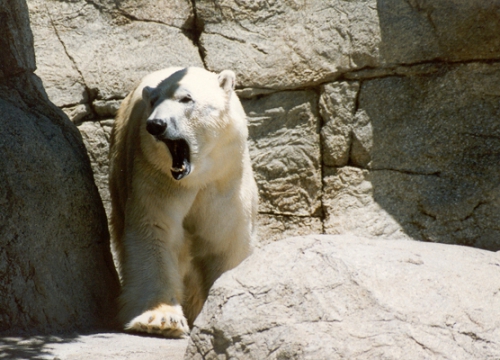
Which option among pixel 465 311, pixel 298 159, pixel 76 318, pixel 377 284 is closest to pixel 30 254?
pixel 76 318

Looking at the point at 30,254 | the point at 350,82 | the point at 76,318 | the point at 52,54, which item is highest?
the point at 52,54

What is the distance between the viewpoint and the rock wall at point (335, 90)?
6.09m

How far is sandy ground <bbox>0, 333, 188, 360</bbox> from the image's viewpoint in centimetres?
357

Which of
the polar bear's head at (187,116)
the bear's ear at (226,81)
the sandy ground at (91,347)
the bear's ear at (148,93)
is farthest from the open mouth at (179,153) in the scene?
the sandy ground at (91,347)

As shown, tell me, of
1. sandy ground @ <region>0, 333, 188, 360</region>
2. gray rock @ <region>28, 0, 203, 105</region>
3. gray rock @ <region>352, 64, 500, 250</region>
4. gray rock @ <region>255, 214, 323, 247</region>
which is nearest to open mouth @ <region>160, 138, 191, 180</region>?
sandy ground @ <region>0, 333, 188, 360</region>

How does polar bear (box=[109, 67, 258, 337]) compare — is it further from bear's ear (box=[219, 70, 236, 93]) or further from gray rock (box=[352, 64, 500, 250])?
gray rock (box=[352, 64, 500, 250])

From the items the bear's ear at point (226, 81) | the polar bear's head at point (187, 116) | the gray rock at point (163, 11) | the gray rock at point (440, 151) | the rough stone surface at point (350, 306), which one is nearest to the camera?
the rough stone surface at point (350, 306)

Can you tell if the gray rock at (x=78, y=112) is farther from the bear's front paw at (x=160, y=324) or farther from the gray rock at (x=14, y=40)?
the bear's front paw at (x=160, y=324)

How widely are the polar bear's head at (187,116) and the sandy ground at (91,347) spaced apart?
41.6 inches

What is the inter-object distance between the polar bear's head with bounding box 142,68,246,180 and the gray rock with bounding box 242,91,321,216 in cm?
160

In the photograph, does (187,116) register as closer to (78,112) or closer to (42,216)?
(42,216)

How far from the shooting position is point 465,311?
115 inches

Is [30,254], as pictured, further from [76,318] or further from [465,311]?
[465,311]

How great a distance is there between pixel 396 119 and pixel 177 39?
2023 millimetres
